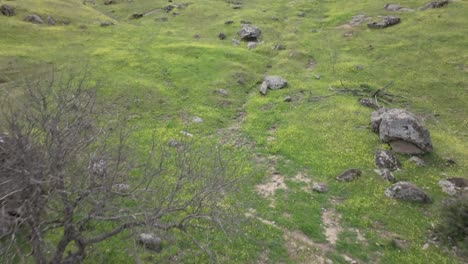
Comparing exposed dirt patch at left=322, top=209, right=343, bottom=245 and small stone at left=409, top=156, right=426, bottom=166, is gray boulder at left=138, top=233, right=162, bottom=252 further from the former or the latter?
small stone at left=409, top=156, right=426, bottom=166

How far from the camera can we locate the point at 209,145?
32.3m

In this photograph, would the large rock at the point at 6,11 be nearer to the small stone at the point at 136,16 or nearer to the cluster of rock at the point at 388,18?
the small stone at the point at 136,16

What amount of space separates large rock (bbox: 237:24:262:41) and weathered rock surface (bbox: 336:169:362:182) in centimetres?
4616

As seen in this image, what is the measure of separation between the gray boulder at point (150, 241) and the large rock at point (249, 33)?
5453cm

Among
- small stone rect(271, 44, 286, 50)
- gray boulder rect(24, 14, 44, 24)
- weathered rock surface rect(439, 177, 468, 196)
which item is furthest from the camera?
gray boulder rect(24, 14, 44, 24)

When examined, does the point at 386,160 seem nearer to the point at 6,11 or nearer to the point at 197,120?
the point at 197,120

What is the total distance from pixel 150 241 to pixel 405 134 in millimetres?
21891

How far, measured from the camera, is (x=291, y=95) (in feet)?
143

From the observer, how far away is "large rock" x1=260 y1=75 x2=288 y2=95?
45625 millimetres

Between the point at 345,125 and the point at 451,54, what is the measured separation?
89.4 ft

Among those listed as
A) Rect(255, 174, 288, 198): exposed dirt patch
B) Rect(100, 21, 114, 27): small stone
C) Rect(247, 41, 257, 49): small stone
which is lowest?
Rect(255, 174, 288, 198): exposed dirt patch

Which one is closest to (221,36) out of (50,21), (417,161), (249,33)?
(249,33)

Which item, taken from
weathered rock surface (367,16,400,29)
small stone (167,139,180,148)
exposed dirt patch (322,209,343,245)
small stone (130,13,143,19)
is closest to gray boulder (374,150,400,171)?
exposed dirt patch (322,209,343,245)

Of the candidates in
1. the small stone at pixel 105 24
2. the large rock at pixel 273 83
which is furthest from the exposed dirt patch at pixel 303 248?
the small stone at pixel 105 24
